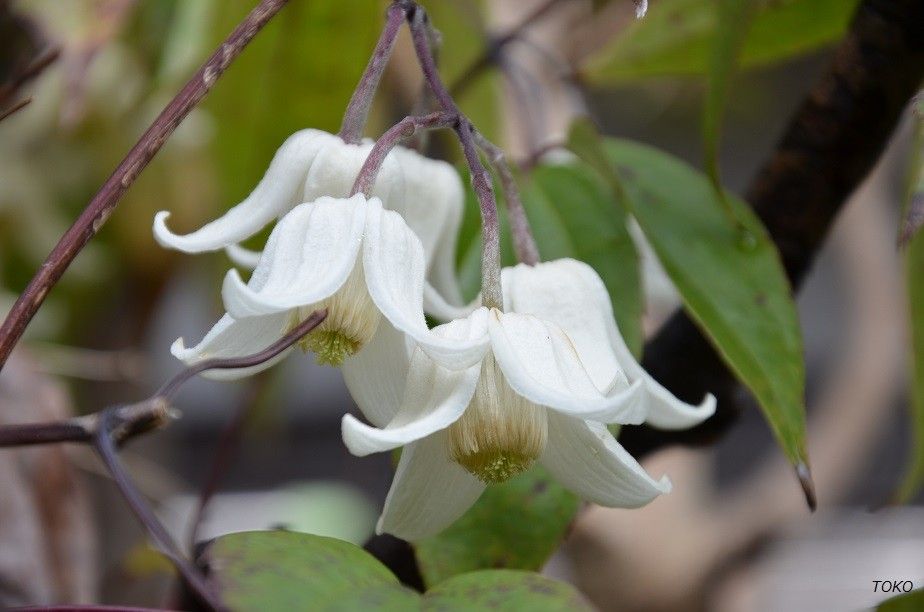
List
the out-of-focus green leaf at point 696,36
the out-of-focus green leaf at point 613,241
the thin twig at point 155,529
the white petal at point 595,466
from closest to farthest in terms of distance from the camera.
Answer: the thin twig at point 155,529 → the white petal at point 595,466 → the out-of-focus green leaf at point 613,241 → the out-of-focus green leaf at point 696,36

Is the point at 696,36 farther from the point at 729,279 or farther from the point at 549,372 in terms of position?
the point at 549,372

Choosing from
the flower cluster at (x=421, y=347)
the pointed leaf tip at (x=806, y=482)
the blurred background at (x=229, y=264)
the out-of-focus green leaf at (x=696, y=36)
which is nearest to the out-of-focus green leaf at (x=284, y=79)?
the blurred background at (x=229, y=264)

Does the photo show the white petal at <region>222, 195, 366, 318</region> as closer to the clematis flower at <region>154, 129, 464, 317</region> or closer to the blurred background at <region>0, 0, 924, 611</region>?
the clematis flower at <region>154, 129, 464, 317</region>

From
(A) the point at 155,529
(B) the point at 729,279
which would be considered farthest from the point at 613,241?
(A) the point at 155,529

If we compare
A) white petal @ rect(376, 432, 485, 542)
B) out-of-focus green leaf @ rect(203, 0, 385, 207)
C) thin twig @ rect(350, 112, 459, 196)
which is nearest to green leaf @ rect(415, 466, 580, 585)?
white petal @ rect(376, 432, 485, 542)

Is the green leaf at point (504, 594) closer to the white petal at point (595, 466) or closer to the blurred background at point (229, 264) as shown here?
the white petal at point (595, 466)
